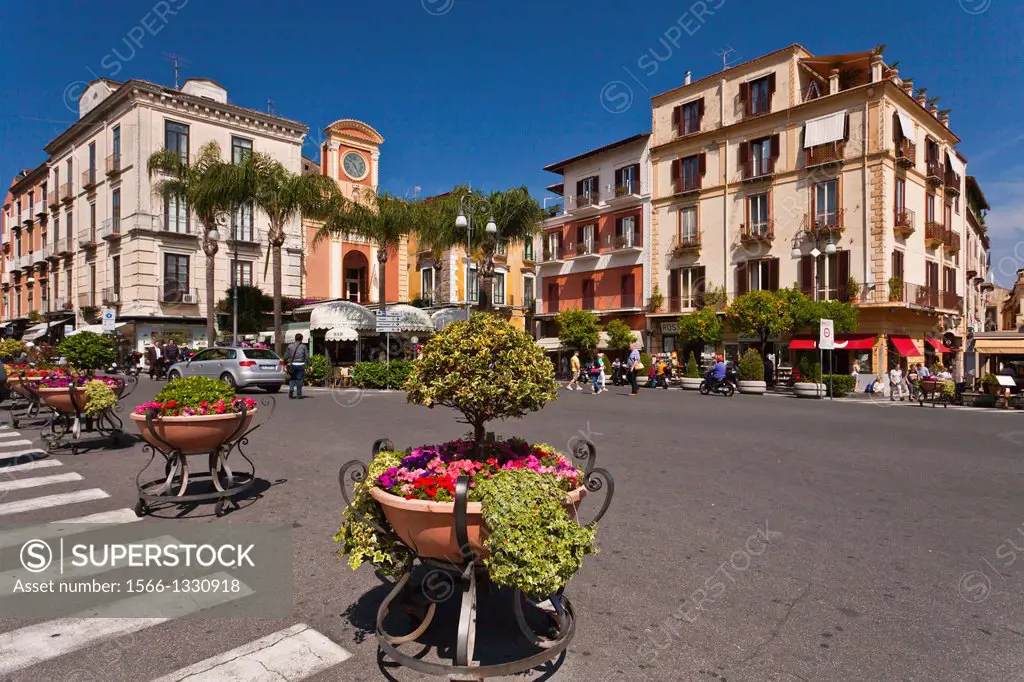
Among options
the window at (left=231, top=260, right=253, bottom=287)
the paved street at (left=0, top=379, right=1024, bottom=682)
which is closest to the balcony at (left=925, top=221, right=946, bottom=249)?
the paved street at (left=0, top=379, right=1024, bottom=682)

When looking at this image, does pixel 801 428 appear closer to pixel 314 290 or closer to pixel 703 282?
pixel 703 282

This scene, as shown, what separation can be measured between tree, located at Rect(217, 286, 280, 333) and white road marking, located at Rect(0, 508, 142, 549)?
31.6m

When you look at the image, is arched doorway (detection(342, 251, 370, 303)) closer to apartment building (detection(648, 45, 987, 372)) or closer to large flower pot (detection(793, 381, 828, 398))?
apartment building (detection(648, 45, 987, 372))

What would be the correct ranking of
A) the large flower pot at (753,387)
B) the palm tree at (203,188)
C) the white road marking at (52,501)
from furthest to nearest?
the palm tree at (203,188) < the large flower pot at (753,387) < the white road marking at (52,501)

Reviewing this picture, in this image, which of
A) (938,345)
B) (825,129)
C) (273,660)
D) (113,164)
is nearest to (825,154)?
(825,129)

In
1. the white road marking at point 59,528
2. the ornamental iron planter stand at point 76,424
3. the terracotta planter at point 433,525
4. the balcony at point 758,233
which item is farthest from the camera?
the balcony at point 758,233

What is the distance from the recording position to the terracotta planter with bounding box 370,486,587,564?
2.81m

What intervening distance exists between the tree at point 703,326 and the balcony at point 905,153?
10946 millimetres

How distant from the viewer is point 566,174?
42.5 metres

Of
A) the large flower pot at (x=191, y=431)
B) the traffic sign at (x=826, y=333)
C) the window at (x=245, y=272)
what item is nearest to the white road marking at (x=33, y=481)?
the large flower pot at (x=191, y=431)

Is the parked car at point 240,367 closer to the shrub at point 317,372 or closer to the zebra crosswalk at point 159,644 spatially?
the shrub at point 317,372

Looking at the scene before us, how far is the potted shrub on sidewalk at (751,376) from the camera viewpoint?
24.0 metres

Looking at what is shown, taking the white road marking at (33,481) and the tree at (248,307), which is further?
the tree at (248,307)

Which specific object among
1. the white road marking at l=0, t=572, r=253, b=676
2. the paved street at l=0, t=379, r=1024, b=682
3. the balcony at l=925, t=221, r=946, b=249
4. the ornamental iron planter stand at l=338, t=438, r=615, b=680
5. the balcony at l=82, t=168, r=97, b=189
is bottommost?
the paved street at l=0, t=379, r=1024, b=682
